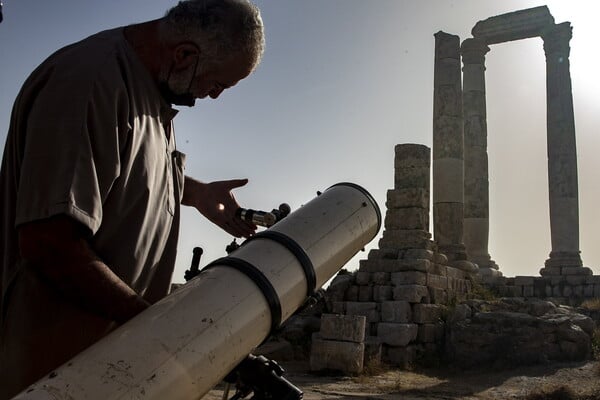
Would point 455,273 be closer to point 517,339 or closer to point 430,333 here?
point 430,333

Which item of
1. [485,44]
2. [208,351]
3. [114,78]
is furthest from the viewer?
[485,44]

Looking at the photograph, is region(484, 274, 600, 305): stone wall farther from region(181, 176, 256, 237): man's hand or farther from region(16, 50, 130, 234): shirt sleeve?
region(16, 50, 130, 234): shirt sleeve

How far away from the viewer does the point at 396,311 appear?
12969 mm

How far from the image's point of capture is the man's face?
201cm

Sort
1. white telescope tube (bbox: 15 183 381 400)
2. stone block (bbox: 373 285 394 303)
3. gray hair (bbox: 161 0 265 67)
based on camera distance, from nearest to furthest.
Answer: white telescope tube (bbox: 15 183 381 400) < gray hair (bbox: 161 0 265 67) < stone block (bbox: 373 285 394 303)

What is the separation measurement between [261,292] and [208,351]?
220 mm

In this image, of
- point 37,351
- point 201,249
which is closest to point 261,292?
point 201,249

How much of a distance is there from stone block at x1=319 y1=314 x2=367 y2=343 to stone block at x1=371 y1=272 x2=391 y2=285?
2.83 meters

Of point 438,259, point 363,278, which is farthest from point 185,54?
point 438,259

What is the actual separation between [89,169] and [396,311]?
11.8 metres

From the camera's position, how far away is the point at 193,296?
1.60 meters

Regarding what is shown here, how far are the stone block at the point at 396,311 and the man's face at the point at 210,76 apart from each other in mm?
11270

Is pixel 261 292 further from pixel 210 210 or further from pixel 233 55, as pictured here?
pixel 210 210

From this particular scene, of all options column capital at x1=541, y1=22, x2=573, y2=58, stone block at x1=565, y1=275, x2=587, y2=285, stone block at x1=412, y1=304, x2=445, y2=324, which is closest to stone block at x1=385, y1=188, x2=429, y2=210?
stone block at x1=412, y1=304, x2=445, y2=324
